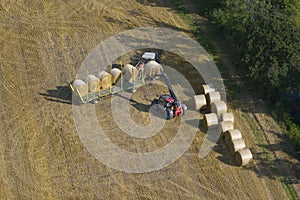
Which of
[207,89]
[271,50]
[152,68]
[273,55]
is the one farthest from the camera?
[152,68]

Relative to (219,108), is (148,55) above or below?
above

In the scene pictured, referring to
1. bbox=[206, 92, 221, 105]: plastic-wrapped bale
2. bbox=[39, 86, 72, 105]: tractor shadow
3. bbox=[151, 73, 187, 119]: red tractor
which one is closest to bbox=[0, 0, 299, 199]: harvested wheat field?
bbox=[39, 86, 72, 105]: tractor shadow

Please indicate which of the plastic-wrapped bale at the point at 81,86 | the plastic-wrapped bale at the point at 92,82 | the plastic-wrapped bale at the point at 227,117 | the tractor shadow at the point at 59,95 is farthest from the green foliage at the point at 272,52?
the tractor shadow at the point at 59,95

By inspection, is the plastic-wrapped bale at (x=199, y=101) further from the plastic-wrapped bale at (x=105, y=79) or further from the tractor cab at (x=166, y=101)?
the plastic-wrapped bale at (x=105, y=79)

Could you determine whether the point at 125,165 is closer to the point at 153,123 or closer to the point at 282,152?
the point at 153,123

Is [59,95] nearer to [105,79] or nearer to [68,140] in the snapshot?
[105,79]

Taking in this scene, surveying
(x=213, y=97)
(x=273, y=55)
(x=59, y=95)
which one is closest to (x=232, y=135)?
(x=213, y=97)
